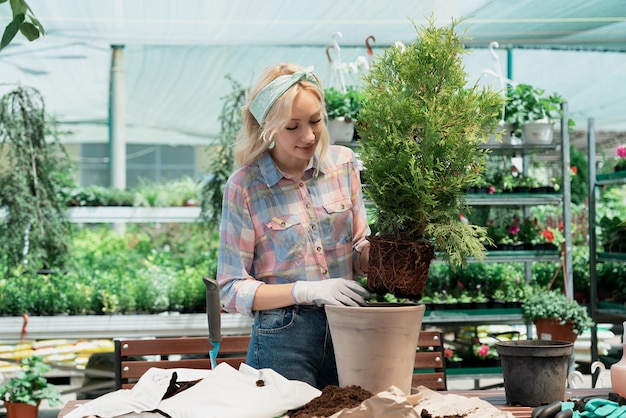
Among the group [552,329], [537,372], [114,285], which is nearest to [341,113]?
[114,285]

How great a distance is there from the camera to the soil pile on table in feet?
4.62

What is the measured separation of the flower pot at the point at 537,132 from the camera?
5.28 metres

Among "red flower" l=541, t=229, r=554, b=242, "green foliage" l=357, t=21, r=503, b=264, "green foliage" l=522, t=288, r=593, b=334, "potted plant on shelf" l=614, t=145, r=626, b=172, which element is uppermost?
"potted plant on shelf" l=614, t=145, r=626, b=172

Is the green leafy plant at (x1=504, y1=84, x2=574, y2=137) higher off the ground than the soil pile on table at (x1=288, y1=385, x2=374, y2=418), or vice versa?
the green leafy plant at (x1=504, y1=84, x2=574, y2=137)

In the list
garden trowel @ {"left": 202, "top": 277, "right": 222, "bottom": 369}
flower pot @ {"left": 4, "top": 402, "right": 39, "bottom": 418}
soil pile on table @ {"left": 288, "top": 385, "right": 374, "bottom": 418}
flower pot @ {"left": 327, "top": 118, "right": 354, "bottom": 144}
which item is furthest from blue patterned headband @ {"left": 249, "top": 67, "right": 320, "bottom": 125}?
flower pot @ {"left": 4, "top": 402, "right": 39, "bottom": 418}

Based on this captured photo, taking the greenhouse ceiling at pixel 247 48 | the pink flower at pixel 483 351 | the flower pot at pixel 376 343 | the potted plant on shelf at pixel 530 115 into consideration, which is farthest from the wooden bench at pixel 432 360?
the potted plant on shelf at pixel 530 115

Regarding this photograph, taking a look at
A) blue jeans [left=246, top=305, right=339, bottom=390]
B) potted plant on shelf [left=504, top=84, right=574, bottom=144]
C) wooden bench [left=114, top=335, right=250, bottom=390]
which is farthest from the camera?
potted plant on shelf [left=504, top=84, right=574, bottom=144]

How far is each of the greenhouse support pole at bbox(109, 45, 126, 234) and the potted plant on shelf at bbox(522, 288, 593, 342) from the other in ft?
10.5

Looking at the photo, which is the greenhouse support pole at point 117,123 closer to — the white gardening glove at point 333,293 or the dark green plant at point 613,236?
the dark green plant at point 613,236

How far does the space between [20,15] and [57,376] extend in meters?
3.42

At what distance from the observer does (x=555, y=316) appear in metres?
5.07

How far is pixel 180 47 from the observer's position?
6180mm

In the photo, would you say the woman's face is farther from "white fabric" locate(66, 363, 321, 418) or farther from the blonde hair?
"white fabric" locate(66, 363, 321, 418)

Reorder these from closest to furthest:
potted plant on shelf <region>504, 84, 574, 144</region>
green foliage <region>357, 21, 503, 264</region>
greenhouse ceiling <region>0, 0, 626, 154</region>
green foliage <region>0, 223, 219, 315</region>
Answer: green foliage <region>357, 21, 503, 264</region>, green foliage <region>0, 223, 219, 315</region>, greenhouse ceiling <region>0, 0, 626, 154</region>, potted plant on shelf <region>504, 84, 574, 144</region>
